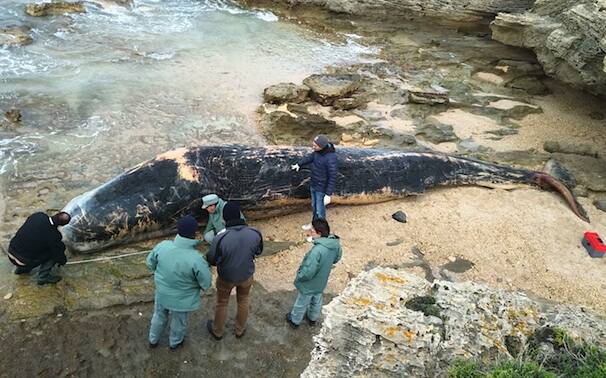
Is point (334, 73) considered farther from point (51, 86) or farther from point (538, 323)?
point (538, 323)

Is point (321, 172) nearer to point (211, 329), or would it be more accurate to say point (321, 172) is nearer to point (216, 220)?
point (216, 220)

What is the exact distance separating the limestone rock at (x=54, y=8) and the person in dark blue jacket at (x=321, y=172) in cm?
1439

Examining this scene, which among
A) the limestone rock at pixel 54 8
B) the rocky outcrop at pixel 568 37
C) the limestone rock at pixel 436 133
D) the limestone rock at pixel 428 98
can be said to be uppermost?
the rocky outcrop at pixel 568 37

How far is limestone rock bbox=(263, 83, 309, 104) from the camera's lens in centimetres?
1339

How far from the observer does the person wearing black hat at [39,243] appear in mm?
6363

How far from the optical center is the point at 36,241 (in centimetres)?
638

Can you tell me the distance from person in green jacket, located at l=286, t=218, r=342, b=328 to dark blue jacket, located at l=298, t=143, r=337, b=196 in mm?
2285

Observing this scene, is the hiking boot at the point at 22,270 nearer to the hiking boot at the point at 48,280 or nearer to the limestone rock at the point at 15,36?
the hiking boot at the point at 48,280

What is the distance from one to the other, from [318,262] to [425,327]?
96.6 inches

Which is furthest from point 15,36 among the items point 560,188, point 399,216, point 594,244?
point 594,244

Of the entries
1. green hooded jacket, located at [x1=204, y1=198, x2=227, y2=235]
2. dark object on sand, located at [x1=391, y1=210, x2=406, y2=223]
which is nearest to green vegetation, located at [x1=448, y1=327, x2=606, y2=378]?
green hooded jacket, located at [x1=204, y1=198, x2=227, y2=235]

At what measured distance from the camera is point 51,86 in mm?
12930

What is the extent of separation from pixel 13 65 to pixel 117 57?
279cm

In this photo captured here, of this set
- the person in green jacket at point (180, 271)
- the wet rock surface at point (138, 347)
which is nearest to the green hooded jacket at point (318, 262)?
the wet rock surface at point (138, 347)
